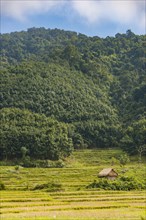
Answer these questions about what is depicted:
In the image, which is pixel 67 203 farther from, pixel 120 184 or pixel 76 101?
pixel 76 101

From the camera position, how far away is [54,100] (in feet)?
363

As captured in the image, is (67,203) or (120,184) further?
(120,184)

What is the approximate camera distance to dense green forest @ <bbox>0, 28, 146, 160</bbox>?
8581cm

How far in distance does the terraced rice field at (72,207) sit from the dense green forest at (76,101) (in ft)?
144

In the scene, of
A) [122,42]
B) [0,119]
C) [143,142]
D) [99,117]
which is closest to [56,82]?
[99,117]

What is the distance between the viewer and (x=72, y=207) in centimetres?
3117

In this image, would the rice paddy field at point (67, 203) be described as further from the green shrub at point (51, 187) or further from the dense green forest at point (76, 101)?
the dense green forest at point (76, 101)

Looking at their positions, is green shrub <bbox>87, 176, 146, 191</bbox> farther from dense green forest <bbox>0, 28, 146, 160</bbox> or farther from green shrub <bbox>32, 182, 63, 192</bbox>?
dense green forest <bbox>0, 28, 146, 160</bbox>

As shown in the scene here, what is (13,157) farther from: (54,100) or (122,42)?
(122,42)

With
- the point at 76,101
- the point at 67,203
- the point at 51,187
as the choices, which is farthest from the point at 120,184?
the point at 76,101

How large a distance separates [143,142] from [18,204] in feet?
193

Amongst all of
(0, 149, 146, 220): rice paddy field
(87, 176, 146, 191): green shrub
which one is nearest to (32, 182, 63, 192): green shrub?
(0, 149, 146, 220): rice paddy field

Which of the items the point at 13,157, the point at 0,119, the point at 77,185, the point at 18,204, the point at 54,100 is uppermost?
the point at 54,100

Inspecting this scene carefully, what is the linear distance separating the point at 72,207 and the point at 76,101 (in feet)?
273
